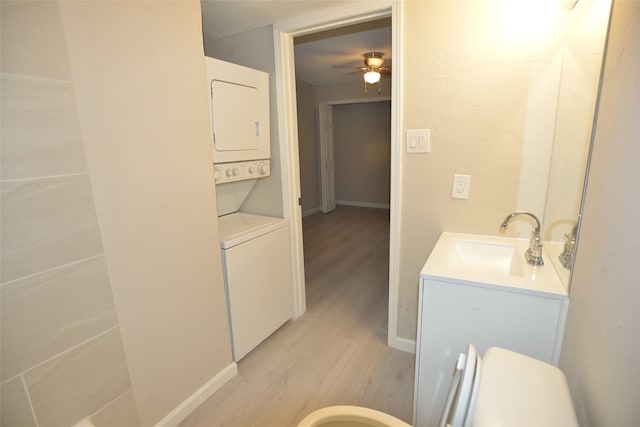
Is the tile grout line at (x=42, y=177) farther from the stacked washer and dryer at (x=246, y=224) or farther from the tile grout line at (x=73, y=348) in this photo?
the stacked washer and dryer at (x=246, y=224)

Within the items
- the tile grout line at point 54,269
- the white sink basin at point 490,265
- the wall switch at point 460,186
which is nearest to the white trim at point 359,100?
the wall switch at point 460,186

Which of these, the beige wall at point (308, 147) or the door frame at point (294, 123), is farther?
the beige wall at point (308, 147)

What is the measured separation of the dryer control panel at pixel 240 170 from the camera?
1946 millimetres

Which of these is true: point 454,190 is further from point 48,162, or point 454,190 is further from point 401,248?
point 48,162

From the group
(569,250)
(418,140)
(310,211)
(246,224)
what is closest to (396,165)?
(418,140)

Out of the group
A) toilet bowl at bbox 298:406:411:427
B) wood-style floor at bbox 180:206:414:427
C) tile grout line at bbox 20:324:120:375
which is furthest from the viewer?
wood-style floor at bbox 180:206:414:427

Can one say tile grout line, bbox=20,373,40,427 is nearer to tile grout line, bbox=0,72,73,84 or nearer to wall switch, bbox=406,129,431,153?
tile grout line, bbox=0,72,73,84

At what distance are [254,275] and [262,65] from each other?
1.40 m

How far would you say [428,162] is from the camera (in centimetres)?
183

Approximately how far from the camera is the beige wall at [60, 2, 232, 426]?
118 centimetres


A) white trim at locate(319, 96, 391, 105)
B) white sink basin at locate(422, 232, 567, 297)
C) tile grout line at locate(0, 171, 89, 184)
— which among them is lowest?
white sink basin at locate(422, 232, 567, 297)

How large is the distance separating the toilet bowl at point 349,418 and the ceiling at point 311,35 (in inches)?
78.3

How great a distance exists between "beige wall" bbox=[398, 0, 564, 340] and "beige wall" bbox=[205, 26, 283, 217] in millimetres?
886

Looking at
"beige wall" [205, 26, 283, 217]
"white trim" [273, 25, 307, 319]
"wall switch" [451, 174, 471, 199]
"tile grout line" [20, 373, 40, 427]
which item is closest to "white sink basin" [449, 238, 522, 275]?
"wall switch" [451, 174, 471, 199]
